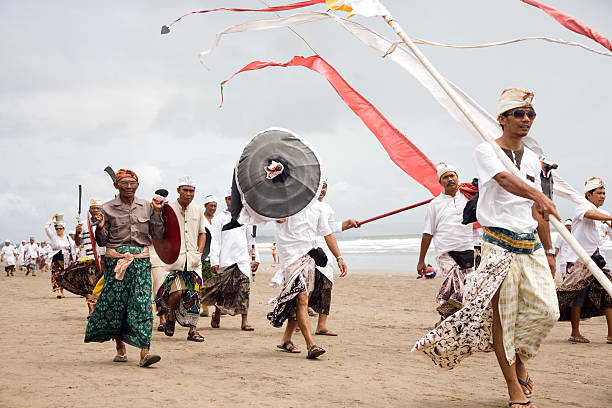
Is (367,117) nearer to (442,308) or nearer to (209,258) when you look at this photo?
(442,308)

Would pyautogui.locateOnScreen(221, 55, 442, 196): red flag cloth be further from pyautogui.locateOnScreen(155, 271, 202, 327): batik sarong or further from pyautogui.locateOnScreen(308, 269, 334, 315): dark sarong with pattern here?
pyautogui.locateOnScreen(155, 271, 202, 327): batik sarong

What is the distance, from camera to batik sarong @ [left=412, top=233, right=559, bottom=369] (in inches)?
178

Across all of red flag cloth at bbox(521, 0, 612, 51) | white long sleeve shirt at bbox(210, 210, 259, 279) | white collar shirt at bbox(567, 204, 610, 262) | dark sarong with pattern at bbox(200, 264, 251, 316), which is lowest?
dark sarong with pattern at bbox(200, 264, 251, 316)

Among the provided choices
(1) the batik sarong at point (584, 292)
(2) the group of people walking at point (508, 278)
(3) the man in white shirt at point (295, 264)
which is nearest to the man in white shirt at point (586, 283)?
(1) the batik sarong at point (584, 292)

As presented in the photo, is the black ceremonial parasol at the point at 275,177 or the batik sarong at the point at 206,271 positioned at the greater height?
the black ceremonial parasol at the point at 275,177

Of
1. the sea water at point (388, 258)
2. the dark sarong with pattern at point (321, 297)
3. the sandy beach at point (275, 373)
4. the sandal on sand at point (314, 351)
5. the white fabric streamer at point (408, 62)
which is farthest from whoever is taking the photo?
the sea water at point (388, 258)

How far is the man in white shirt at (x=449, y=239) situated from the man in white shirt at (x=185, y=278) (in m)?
2.92

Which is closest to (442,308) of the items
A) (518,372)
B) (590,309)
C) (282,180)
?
(590,309)

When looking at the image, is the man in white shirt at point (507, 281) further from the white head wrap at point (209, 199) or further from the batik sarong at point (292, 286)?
the white head wrap at point (209, 199)

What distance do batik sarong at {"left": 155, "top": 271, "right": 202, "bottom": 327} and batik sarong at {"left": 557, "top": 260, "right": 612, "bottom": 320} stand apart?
4.67m

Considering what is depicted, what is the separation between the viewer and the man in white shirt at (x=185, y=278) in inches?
338

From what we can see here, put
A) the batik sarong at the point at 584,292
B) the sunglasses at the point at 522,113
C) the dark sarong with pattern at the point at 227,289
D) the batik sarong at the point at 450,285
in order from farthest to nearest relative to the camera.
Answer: the dark sarong with pattern at the point at 227,289 < the batik sarong at the point at 584,292 < the batik sarong at the point at 450,285 < the sunglasses at the point at 522,113


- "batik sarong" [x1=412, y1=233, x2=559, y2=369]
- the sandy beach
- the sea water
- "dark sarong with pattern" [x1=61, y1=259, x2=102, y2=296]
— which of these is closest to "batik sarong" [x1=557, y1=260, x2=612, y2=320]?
the sandy beach

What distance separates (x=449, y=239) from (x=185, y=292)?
3.49 metres
